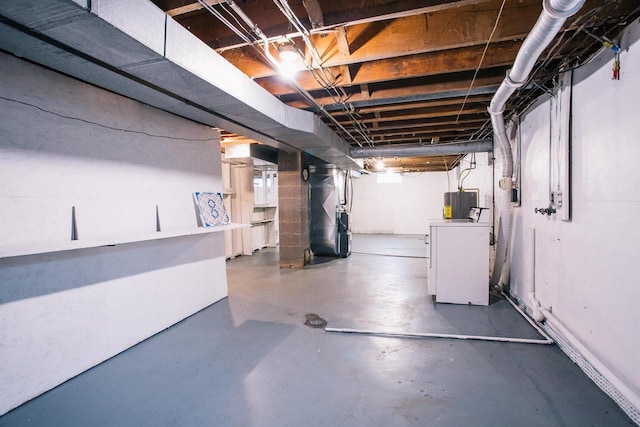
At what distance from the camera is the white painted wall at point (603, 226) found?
1567mm

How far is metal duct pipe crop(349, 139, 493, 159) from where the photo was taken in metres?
4.60

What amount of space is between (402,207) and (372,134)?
5723 mm

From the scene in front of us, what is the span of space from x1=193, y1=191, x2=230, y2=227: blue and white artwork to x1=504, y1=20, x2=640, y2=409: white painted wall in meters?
3.27

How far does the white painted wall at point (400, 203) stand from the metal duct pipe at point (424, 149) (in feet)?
15.2

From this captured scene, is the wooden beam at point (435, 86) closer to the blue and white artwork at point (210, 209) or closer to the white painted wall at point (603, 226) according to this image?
the white painted wall at point (603, 226)

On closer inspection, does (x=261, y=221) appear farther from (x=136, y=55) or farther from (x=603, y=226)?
(x=603, y=226)

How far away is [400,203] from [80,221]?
916 cm

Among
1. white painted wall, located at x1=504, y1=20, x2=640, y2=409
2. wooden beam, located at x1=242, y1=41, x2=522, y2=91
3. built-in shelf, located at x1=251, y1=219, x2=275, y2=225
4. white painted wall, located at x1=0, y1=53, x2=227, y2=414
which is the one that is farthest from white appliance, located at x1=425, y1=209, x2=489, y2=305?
built-in shelf, located at x1=251, y1=219, x2=275, y2=225

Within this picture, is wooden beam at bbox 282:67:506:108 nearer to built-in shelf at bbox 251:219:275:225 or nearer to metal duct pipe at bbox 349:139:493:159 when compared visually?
metal duct pipe at bbox 349:139:493:159

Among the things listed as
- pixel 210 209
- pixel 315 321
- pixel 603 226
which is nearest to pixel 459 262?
pixel 603 226

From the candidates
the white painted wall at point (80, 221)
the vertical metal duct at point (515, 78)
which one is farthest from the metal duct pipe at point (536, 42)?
the white painted wall at point (80, 221)

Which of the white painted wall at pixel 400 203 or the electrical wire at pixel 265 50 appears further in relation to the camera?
the white painted wall at pixel 400 203

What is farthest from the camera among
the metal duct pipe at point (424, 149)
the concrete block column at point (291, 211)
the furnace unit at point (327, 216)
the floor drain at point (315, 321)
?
the furnace unit at point (327, 216)

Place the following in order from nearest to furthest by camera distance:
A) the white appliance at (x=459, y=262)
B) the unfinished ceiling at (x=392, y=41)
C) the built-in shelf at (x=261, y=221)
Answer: the unfinished ceiling at (x=392, y=41) < the white appliance at (x=459, y=262) < the built-in shelf at (x=261, y=221)
